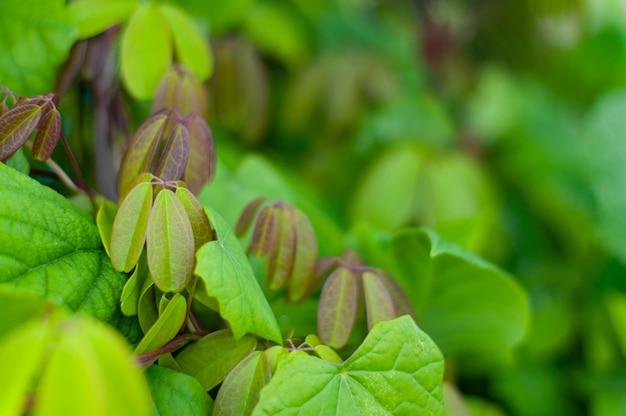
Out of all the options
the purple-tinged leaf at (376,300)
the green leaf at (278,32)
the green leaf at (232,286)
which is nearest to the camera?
the green leaf at (232,286)

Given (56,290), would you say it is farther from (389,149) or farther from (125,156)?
(389,149)

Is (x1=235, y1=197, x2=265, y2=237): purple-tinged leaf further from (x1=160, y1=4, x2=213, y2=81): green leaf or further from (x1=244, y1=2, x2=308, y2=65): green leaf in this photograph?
(x1=244, y1=2, x2=308, y2=65): green leaf

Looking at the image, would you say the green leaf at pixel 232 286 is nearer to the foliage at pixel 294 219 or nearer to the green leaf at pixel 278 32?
the foliage at pixel 294 219

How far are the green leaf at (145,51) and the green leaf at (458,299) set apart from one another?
0.90ft

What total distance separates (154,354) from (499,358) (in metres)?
0.40

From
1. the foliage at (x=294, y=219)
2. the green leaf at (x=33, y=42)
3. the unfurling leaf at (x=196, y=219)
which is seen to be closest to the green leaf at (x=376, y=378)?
the foliage at (x=294, y=219)

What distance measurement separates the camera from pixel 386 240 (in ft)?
2.08

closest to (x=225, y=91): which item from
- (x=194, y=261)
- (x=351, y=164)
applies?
(x=351, y=164)

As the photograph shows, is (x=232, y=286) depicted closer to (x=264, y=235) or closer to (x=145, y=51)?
(x=264, y=235)

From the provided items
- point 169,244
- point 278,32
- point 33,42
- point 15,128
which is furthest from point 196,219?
point 278,32

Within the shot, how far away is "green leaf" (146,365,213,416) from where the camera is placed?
1.47ft

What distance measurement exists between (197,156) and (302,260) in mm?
122

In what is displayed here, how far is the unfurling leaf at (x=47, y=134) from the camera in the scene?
476 mm

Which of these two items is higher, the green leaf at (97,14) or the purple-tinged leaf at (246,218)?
the green leaf at (97,14)
